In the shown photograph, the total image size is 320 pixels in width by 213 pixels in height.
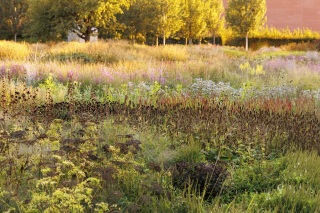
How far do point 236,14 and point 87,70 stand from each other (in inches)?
1180

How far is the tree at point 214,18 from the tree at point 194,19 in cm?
230

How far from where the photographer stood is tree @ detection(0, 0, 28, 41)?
34719mm

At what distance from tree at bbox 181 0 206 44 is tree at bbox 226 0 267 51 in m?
2.85

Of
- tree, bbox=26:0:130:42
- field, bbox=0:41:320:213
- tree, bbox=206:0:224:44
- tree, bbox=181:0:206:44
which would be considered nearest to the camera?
field, bbox=0:41:320:213

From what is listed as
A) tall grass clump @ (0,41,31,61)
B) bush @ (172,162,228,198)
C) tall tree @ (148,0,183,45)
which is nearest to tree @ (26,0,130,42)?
tall tree @ (148,0,183,45)

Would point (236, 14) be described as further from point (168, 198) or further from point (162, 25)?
point (168, 198)

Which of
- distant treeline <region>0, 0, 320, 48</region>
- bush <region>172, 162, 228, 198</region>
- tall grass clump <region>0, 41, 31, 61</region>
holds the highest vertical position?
distant treeline <region>0, 0, 320, 48</region>

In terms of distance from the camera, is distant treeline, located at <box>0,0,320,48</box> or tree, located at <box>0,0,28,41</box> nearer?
distant treeline, located at <box>0,0,320,48</box>

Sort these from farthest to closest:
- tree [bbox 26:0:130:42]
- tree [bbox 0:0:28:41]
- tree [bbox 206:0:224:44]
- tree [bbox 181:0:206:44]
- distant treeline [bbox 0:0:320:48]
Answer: tree [bbox 206:0:224:44] < tree [bbox 181:0:206:44] < tree [bbox 0:0:28:41] < distant treeline [bbox 0:0:320:48] < tree [bbox 26:0:130:42]

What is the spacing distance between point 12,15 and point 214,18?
19371 millimetres

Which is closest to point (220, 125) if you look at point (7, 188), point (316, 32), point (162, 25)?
point (7, 188)

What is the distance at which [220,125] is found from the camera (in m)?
5.37

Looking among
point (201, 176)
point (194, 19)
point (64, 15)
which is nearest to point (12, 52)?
point (64, 15)

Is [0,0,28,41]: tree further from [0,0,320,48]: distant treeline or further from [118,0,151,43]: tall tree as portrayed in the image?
[118,0,151,43]: tall tree
